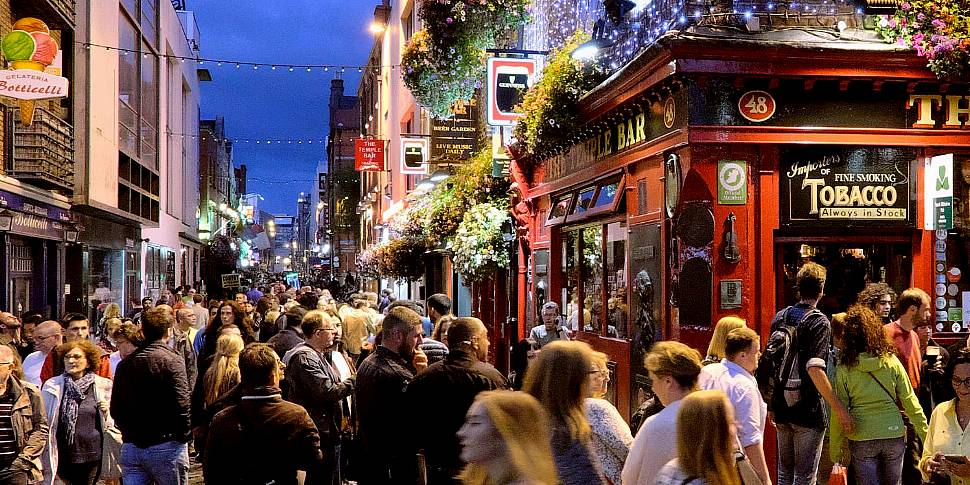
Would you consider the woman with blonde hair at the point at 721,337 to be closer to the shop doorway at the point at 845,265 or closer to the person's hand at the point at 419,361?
the person's hand at the point at 419,361

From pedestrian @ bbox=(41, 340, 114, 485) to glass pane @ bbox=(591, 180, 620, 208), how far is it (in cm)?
713

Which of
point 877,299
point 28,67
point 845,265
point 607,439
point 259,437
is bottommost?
point 259,437

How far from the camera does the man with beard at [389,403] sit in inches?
267

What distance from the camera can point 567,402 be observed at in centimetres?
492

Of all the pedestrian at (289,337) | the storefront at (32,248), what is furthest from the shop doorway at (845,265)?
the storefront at (32,248)

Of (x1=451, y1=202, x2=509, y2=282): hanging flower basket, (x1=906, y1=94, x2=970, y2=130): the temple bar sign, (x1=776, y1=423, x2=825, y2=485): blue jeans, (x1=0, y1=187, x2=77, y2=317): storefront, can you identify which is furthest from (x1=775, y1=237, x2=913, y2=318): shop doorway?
(x1=0, y1=187, x2=77, y2=317): storefront

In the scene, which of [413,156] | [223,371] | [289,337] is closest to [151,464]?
[223,371]

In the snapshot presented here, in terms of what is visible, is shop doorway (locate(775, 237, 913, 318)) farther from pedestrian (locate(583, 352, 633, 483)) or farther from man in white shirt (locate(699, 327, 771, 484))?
pedestrian (locate(583, 352, 633, 483))

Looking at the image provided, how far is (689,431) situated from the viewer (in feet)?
12.8

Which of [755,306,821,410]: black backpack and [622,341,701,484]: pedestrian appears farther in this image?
[755,306,821,410]: black backpack

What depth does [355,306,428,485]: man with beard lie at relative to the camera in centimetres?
677

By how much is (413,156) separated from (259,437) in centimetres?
2635

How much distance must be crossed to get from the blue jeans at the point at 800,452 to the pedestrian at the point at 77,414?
556 centimetres

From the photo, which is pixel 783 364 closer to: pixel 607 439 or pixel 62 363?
pixel 607 439
